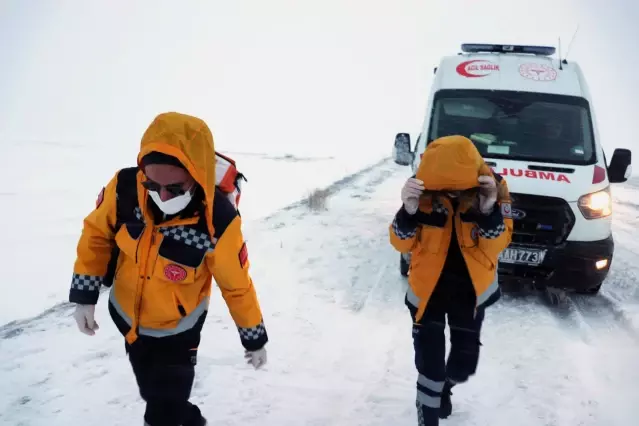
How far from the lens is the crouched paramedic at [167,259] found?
2342 millimetres

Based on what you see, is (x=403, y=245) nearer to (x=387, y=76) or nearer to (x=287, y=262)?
(x=287, y=262)

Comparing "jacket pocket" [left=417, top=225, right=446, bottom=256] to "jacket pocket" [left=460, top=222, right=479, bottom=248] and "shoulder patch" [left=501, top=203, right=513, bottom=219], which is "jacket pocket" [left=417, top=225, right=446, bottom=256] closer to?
"jacket pocket" [left=460, top=222, right=479, bottom=248]

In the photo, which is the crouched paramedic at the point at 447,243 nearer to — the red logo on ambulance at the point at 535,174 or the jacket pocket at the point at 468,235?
the jacket pocket at the point at 468,235

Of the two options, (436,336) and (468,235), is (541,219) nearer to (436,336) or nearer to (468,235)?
(468,235)

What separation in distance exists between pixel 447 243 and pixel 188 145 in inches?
62.2

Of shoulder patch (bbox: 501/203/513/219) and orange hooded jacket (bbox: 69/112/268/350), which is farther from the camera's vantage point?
shoulder patch (bbox: 501/203/513/219)

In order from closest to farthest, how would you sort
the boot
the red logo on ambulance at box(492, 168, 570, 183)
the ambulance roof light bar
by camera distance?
1. the boot
2. the red logo on ambulance at box(492, 168, 570, 183)
3. the ambulance roof light bar

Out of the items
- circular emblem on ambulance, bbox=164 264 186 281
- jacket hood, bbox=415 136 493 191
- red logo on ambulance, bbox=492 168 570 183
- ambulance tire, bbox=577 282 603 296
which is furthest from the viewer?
ambulance tire, bbox=577 282 603 296

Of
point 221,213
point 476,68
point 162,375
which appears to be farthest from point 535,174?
point 162,375

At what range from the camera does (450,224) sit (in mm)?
3035

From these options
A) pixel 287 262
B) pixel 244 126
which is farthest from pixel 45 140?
pixel 287 262

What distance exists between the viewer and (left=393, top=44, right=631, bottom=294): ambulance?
521 centimetres

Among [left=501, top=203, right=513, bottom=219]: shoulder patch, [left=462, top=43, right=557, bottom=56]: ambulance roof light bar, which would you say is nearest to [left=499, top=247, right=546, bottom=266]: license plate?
[left=501, top=203, right=513, bottom=219]: shoulder patch

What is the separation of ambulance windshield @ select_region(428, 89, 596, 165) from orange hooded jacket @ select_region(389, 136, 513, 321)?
297cm
